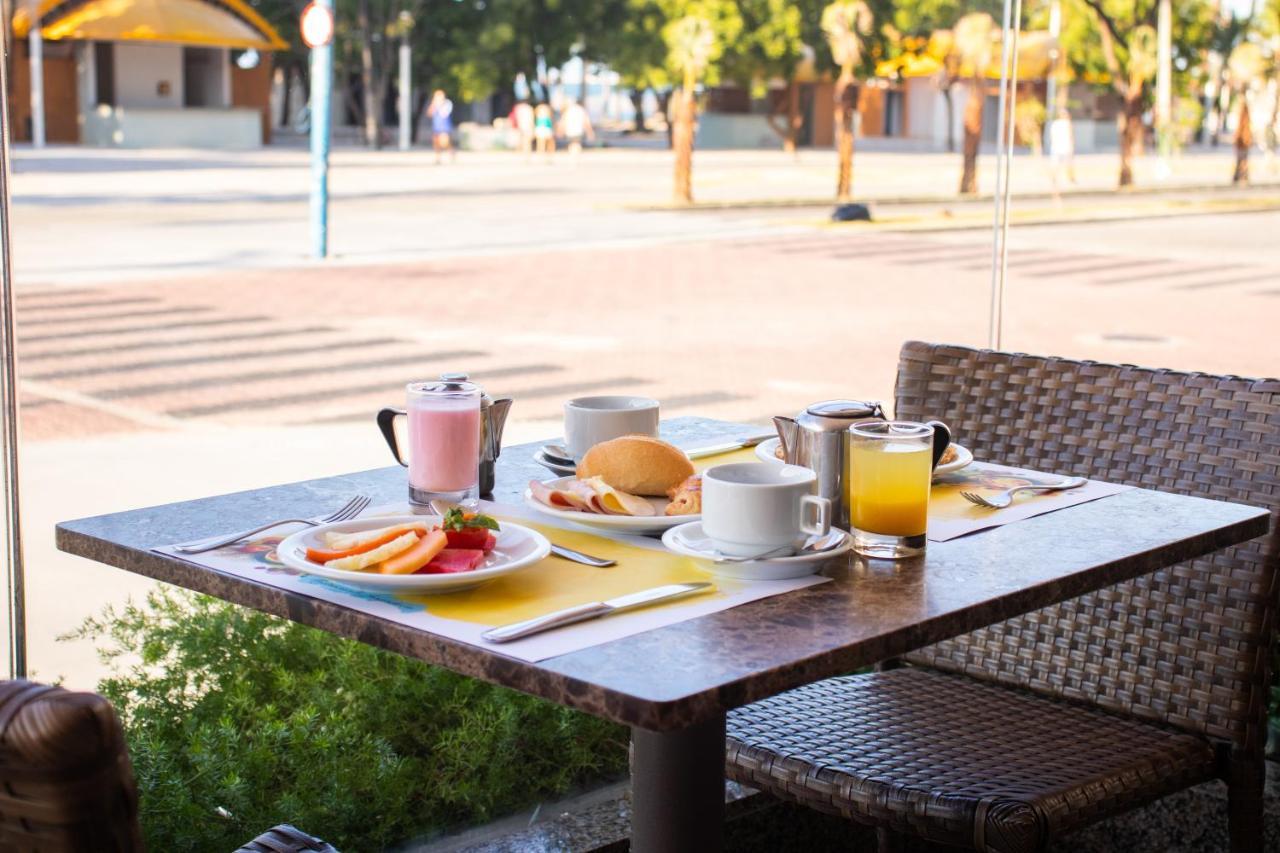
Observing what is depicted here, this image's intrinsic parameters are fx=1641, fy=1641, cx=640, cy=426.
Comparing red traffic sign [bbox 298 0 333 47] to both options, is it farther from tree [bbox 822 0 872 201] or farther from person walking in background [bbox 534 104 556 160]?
person walking in background [bbox 534 104 556 160]

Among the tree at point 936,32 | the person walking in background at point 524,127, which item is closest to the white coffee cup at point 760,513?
the tree at point 936,32

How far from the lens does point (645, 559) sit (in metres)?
1.81

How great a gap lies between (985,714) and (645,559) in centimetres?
86

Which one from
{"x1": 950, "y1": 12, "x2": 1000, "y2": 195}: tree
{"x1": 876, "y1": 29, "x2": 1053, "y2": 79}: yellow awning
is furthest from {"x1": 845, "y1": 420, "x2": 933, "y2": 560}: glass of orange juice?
{"x1": 950, "y1": 12, "x2": 1000, "y2": 195}: tree

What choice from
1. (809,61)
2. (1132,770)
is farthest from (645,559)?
(809,61)

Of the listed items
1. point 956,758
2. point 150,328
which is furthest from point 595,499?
point 150,328

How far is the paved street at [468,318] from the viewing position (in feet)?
19.9

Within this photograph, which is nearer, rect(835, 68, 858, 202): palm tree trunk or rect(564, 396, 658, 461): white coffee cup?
rect(564, 396, 658, 461): white coffee cup

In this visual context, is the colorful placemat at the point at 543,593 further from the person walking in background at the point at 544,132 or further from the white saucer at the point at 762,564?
the person walking in background at the point at 544,132

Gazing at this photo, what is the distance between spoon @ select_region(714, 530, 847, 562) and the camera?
171 centimetres

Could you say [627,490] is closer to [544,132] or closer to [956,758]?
[956,758]

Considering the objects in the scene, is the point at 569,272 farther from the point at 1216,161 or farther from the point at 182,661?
the point at 182,661

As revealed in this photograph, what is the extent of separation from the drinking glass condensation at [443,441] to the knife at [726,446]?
40cm

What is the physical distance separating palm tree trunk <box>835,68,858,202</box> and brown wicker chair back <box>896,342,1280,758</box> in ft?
23.3
